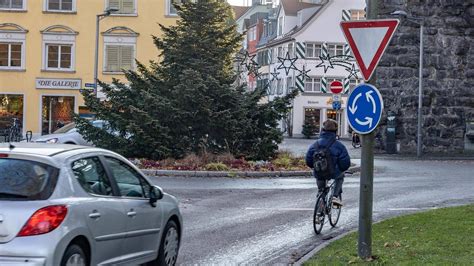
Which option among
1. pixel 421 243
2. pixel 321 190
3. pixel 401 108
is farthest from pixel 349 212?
pixel 401 108

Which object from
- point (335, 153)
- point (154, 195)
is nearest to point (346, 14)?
point (335, 153)

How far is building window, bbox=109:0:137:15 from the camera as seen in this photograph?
152ft

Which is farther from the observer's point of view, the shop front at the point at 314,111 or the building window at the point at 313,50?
the shop front at the point at 314,111

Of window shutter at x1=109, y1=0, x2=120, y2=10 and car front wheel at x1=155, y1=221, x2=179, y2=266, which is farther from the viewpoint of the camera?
window shutter at x1=109, y1=0, x2=120, y2=10

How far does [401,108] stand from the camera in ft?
117

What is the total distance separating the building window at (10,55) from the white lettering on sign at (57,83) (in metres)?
1.64

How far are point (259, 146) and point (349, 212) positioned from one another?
32.9ft

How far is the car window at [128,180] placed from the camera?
25.5 feet

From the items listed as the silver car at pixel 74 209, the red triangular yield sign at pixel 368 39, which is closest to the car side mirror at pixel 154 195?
the silver car at pixel 74 209

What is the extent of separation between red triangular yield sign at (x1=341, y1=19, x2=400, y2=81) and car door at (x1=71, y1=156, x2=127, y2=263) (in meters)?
3.23

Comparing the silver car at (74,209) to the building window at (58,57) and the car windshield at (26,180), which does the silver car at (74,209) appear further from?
the building window at (58,57)

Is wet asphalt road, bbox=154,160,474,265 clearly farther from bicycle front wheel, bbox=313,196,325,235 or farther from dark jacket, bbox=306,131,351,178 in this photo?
dark jacket, bbox=306,131,351,178

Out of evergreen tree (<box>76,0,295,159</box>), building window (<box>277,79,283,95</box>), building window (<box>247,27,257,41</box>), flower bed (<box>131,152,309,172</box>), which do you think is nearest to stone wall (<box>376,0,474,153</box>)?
evergreen tree (<box>76,0,295,159</box>)

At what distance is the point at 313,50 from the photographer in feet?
226
